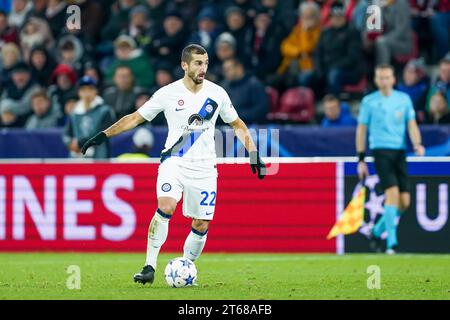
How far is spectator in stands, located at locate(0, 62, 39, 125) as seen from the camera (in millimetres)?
21766

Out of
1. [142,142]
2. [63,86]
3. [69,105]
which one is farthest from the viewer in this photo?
[63,86]

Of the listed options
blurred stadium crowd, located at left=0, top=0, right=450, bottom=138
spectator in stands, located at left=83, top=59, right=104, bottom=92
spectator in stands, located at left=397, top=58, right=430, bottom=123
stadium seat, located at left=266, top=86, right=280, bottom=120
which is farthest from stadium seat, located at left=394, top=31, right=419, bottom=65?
spectator in stands, located at left=83, top=59, right=104, bottom=92

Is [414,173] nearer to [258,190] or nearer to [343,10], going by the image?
[258,190]

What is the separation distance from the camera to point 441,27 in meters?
20.5

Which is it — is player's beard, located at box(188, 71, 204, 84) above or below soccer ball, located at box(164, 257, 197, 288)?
above

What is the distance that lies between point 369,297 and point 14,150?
34.5ft

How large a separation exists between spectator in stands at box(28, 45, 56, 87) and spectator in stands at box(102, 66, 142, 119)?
2.08 metres

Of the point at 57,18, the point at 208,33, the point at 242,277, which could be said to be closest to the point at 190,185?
the point at 242,277

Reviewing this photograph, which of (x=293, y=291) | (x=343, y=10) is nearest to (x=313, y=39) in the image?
A: (x=343, y=10)

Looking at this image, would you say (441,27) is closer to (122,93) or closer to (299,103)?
(299,103)

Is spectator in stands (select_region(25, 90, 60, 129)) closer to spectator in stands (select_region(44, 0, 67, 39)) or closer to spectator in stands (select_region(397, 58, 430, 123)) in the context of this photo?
spectator in stands (select_region(44, 0, 67, 39))

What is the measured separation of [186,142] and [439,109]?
26.1 feet

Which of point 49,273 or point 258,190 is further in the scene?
point 258,190

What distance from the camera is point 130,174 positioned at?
1747cm
